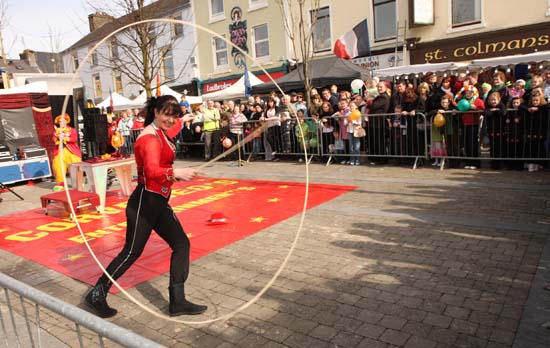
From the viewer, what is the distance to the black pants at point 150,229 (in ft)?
13.4

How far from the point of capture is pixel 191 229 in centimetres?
709

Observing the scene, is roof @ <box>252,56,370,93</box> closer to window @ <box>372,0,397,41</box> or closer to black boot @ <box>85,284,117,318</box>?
window @ <box>372,0,397,41</box>

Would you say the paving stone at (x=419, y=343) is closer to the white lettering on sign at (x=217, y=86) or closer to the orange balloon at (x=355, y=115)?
the orange balloon at (x=355, y=115)

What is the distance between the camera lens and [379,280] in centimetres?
460

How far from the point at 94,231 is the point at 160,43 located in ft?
93.1

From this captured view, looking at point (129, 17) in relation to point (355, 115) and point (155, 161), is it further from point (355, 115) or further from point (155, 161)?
point (155, 161)

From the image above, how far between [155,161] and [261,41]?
24.1m

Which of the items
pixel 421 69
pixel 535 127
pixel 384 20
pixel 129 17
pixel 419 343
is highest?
pixel 384 20

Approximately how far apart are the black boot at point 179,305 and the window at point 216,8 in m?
26.8

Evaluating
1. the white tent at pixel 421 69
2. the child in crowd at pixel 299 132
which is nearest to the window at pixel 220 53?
the white tent at pixel 421 69

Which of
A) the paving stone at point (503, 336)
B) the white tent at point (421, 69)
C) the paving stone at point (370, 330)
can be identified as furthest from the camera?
the white tent at point (421, 69)

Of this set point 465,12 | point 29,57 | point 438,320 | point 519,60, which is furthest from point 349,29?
point 29,57

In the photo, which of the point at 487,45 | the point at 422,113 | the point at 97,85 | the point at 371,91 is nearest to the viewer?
the point at 422,113

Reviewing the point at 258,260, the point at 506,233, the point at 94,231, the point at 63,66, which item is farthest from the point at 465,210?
the point at 63,66
